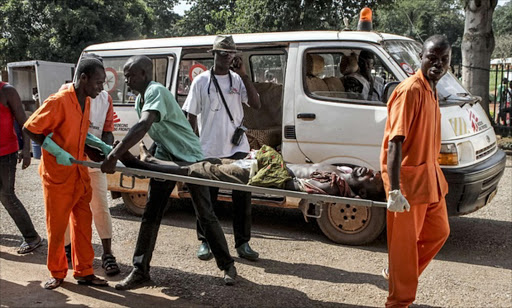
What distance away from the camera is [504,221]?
20.6ft

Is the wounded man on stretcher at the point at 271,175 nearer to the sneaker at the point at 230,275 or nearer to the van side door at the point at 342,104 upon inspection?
the sneaker at the point at 230,275

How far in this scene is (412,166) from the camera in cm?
343

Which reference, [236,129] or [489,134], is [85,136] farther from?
[489,134]

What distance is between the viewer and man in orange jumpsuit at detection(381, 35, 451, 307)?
3.34 meters

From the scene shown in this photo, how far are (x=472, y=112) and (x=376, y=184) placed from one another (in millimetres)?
1735

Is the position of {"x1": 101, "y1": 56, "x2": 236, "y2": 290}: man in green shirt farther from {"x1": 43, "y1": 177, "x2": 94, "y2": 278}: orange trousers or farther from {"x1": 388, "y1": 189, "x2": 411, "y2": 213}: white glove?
{"x1": 388, "y1": 189, "x2": 411, "y2": 213}: white glove

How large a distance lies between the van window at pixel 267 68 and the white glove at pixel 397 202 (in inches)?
128

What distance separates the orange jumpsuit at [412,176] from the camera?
3.36m

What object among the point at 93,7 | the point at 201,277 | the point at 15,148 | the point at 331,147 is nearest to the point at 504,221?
the point at 331,147

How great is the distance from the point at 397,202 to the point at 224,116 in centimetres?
203

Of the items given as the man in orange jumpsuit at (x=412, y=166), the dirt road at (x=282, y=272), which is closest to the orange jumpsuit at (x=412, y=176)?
the man in orange jumpsuit at (x=412, y=166)

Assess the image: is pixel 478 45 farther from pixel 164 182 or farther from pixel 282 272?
pixel 164 182

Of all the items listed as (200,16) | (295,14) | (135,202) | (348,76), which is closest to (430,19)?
(200,16)

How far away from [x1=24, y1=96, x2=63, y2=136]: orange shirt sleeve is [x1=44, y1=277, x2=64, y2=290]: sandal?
1151mm
